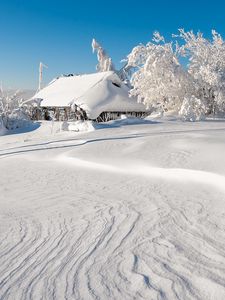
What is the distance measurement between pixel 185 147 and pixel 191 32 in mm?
13958

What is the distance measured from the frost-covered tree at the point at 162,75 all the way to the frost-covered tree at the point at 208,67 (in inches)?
26.3

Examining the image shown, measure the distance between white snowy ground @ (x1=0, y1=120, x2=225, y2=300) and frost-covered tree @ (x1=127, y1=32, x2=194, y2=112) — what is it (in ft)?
37.3

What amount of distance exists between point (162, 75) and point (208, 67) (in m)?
2.30

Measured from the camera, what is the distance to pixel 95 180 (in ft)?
24.2

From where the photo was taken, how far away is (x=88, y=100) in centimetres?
2639

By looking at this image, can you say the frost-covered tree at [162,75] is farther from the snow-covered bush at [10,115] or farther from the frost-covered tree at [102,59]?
the frost-covered tree at [102,59]

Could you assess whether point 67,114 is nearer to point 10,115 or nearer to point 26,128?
point 10,115

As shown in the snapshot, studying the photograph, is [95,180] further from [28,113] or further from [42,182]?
[28,113]

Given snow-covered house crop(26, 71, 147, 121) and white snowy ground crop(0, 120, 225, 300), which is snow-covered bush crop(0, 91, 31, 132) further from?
white snowy ground crop(0, 120, 225, 300)

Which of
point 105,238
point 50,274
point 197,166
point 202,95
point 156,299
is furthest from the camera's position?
point 202,95

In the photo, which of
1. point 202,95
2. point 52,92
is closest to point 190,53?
point 202,95

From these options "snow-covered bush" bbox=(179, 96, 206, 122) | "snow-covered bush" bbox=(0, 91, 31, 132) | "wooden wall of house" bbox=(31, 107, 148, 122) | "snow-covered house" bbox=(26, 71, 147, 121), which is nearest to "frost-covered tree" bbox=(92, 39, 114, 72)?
"snow-covered house" bbox=(26, 71, 147, 121)

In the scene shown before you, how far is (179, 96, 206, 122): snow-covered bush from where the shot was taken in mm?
18312

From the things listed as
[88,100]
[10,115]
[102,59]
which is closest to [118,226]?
[10,115]
